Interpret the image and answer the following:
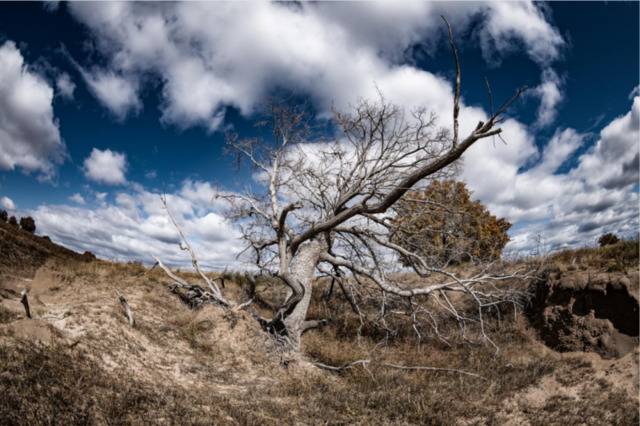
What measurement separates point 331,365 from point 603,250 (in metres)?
9.18

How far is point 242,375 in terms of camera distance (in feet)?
27.7

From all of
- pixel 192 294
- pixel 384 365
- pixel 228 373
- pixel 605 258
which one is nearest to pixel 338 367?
pixel 384 365

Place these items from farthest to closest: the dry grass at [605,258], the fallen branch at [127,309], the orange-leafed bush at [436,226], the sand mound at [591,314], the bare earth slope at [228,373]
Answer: the orange-leafed bush at [436,226]
the dry grass at [605,258]
the sand mound at [591,314]
the fallen branch at [127,309]
the bare earth slope at [228,373]

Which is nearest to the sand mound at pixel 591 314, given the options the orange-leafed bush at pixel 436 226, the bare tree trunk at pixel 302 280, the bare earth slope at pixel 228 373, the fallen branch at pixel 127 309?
the bare earth slope at pixel 228 373

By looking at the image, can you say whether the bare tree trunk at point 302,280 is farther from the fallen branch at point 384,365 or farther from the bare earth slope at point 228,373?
the fallen branch at point 384,365

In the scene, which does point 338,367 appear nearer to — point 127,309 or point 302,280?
point 302,280

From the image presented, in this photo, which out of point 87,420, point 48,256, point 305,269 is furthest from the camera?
point 48,256

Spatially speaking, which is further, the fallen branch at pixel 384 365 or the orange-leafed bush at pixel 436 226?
the orange-leafed bush at pixel 436 226

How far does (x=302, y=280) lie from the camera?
11008 millimetres

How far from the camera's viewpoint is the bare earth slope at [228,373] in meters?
5.27

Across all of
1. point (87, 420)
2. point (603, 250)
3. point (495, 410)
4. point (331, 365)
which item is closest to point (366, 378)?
point (331, 365)

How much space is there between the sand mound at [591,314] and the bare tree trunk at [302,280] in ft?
23.4

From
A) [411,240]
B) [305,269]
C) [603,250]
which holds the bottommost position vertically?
[305,269]

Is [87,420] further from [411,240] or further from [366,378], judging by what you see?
[411,240]
